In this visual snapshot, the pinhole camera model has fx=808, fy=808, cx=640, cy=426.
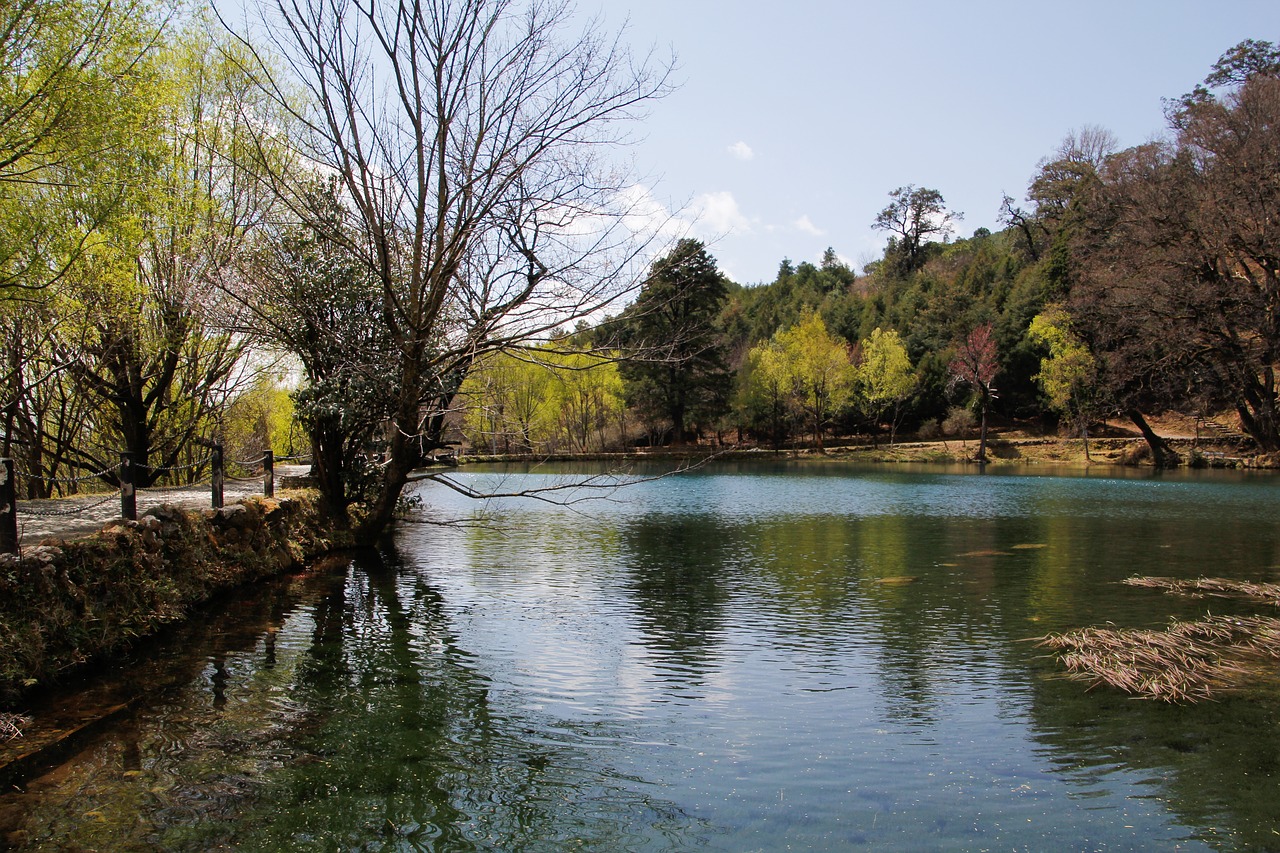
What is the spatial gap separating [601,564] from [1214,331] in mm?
35457

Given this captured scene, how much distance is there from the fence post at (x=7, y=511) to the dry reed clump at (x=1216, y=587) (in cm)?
1449

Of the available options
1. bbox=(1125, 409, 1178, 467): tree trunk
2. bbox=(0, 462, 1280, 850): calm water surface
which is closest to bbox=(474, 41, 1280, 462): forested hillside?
bbox=(1125, 409, 1178, 467): tree trunk

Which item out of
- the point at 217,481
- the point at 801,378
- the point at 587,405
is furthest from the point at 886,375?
the point at 217,481

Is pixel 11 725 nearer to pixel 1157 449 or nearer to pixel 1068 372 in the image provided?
pixel 1157 449

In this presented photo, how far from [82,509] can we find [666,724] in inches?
347

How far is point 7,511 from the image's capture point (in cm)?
757

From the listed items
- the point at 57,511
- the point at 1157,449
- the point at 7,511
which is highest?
the point at 7,511

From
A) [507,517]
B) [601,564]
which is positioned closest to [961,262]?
[507,517]

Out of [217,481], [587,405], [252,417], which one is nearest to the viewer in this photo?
[217,481]

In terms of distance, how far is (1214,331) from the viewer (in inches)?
1468

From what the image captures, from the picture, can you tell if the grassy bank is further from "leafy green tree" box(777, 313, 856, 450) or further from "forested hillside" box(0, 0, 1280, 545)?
"leafy green tree" box(777, 313, 856, 450)

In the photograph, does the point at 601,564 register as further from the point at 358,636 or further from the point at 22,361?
the point at 22,361

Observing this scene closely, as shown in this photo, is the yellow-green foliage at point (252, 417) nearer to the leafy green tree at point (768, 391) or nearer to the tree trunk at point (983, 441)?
the leafy green tree at point (768, 391)

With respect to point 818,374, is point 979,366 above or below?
below
